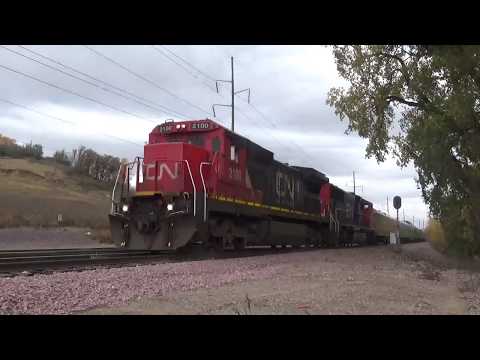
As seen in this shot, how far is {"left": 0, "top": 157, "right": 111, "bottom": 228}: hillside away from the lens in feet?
132

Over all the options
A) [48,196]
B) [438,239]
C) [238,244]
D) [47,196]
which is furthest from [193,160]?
[48,196]

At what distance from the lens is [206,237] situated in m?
14.6

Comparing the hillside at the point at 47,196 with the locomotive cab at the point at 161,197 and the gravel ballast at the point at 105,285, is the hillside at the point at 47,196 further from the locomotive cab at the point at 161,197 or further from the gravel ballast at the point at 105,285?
the gravel ballast at the point at 105,285

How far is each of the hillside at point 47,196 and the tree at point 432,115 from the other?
27.0 m

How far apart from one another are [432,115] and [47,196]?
43364mm

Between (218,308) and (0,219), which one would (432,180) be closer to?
(218,308)

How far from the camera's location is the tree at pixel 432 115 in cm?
1571

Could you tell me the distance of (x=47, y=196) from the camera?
50750 mm

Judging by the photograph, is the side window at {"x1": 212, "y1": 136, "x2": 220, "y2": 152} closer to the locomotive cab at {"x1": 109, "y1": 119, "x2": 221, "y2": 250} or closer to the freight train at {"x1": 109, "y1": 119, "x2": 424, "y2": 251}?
the freight train at {"x1": 109, "y1": 119, "x2": 424, "y2": 251}

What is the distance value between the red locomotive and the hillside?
22832mm

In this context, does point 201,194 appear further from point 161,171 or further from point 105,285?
point 105,285
